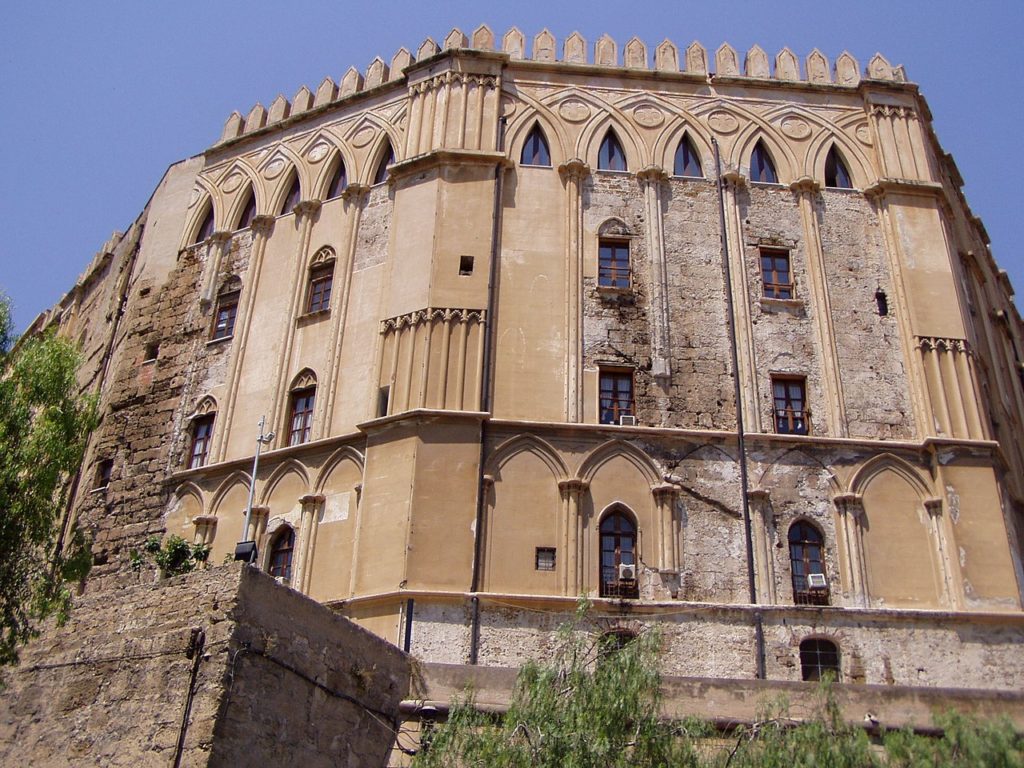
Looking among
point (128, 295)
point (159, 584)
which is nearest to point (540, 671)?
point (159, 584)

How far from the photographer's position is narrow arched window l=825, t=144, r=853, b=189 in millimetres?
24188

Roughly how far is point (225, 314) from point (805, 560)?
510 inches

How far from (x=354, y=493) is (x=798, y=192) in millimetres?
10853

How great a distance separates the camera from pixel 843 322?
22.3m

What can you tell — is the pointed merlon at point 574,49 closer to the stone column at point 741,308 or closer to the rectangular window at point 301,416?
the stone column at point 741,308

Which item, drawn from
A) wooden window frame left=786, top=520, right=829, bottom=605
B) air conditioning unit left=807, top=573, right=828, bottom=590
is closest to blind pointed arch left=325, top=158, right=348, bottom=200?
wooden window frame left=786, top=520, right=829, bottom=605

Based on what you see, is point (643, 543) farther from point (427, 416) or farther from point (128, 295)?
point (128, 295)

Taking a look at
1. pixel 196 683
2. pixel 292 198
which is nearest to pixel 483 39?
pixel 292 198

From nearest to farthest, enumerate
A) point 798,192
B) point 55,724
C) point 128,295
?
1. point 55,724
2. point 798,192
3. point 128,295

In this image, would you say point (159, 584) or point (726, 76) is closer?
point (159, 584)

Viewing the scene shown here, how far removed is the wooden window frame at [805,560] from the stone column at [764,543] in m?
0.35

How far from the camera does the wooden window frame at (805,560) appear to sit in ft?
63.7

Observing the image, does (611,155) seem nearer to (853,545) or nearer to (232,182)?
(232,182)

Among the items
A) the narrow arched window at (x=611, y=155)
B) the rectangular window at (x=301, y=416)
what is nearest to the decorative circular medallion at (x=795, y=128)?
the narrow arched window at (x=611, y=155)
